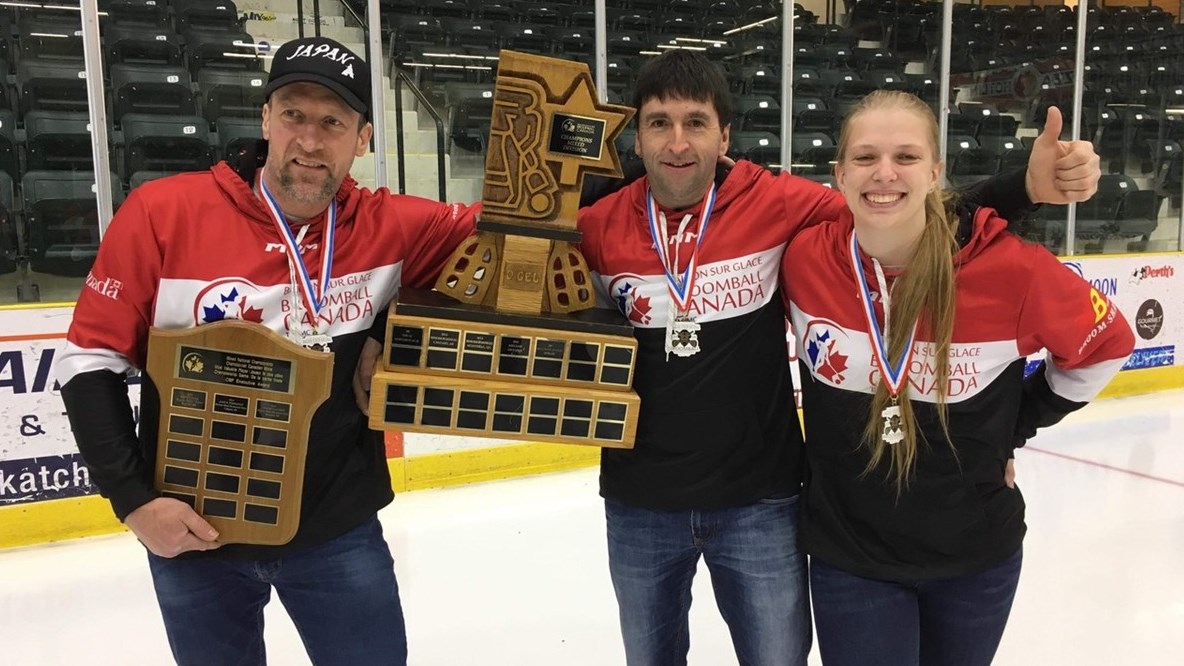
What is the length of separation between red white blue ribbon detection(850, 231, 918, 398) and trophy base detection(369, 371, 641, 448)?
0.40 m

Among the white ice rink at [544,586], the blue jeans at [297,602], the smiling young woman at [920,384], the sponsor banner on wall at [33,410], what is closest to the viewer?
the smiling young woman at [920,384]

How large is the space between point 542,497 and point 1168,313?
16.5 feet

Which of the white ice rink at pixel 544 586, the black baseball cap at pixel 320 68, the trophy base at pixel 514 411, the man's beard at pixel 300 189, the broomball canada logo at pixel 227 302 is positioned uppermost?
the black baseball cap at pixel 320 68

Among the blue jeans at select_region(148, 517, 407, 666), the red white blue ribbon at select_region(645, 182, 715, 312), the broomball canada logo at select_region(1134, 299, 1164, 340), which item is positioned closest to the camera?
the blue jeans at select_region(148, 517, 407, 666)

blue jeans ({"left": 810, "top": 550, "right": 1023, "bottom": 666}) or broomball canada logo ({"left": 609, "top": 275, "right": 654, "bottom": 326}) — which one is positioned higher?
broomball canada logo ({"left": 609, "top": 275, "right": 654, "bottom": 326})

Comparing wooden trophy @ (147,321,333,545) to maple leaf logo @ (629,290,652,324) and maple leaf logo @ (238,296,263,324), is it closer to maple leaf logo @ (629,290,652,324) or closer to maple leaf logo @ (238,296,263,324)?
maple leaf logo @ (238,296,263,324)

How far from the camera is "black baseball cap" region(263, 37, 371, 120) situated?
4.25 feet

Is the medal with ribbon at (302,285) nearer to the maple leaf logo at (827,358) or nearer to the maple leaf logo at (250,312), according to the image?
the maple leaf logo at (250,312)

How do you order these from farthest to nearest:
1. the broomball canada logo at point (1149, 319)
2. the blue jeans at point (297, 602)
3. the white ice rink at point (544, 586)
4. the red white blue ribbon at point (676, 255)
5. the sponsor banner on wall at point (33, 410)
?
the broomball canada logo at point (1149, 319) → the sponsor banner on wall at point (33, 410) → the white ice rink at point (544, 586) → the red white blue ribbon at point (676, 255) → the blue jeans at point (297, 602)

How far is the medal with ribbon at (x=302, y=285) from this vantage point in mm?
1334

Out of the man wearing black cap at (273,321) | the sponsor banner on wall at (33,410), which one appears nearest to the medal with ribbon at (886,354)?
the man wearing black cap at (273,321)

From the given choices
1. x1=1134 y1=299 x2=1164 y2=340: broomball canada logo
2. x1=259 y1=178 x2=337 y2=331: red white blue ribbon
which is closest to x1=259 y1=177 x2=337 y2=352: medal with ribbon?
x1=259 y1=178 x2=337 y2=331: red white blue ribbon

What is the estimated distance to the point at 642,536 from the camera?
1.52 meters

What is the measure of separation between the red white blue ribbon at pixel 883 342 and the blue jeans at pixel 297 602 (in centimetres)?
92
